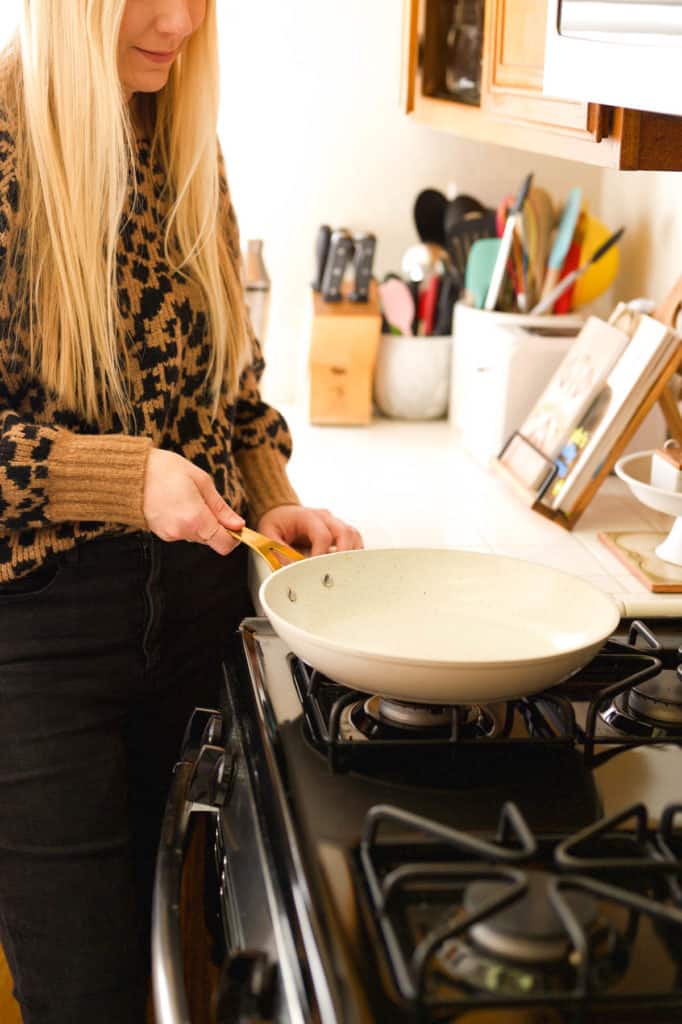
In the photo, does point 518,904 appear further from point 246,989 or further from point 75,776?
point 75,776

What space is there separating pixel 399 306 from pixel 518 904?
5.04 feet

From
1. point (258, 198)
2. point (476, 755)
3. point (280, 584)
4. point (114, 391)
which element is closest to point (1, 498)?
point (114, 391)

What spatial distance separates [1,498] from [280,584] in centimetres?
30

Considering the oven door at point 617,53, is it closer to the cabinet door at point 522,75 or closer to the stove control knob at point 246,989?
the cabinet door at point 522,75

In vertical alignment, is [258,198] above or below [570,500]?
above

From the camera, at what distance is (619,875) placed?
79cm

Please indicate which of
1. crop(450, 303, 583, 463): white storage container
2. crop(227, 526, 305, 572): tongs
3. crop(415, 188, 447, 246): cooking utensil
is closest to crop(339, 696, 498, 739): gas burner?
crop(227, 526, 305, 572): tongs

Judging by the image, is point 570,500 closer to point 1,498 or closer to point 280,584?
point 280,584

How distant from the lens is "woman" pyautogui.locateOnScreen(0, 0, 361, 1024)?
47.1 inches

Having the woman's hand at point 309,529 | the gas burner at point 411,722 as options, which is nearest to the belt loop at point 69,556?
the woman's hand at point 309,529

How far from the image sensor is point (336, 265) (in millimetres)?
2113

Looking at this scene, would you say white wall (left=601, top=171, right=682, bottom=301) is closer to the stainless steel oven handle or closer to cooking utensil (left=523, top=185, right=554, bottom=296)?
cooking utensil (left=523, top=185, right=554, bottom=296)

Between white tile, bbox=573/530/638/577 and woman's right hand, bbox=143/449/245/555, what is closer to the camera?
woman's right hand, bbox=143/449/245/555

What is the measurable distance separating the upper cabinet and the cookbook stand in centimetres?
29
